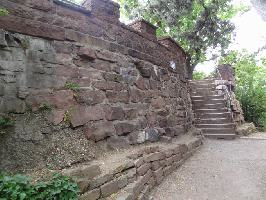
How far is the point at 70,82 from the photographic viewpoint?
3.91 metres

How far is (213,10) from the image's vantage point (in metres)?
13.3

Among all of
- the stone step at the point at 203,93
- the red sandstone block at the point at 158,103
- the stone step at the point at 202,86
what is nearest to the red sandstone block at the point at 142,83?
the red sandstone block at the point at 158,103

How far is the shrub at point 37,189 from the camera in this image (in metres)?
2.36

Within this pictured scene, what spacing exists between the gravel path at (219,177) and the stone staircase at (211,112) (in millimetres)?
1904

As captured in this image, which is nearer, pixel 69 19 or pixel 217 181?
pixel 69 19

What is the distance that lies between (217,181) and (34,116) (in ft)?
10.5

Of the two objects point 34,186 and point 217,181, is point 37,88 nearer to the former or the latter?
point 34,186

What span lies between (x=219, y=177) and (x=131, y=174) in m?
1.95

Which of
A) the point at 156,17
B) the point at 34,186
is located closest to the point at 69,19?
the point at 34,186

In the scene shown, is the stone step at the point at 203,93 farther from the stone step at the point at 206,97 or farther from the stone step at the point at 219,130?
the stone step at the point at 219,130

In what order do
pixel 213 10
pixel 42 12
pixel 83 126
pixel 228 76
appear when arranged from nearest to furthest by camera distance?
A: pixel 42 12
pixel 83 126
pixel 228 76
pixel 213 10

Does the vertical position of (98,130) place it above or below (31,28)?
below

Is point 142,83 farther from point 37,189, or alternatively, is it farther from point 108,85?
point 37,189

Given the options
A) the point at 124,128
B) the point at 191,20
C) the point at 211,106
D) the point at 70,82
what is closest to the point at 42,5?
the point at 70,82
